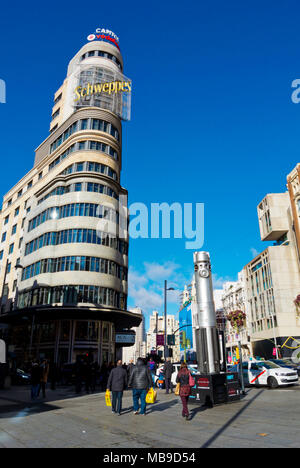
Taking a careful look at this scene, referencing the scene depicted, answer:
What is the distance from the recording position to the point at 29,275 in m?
41.4

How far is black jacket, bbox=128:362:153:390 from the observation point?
10.5 m

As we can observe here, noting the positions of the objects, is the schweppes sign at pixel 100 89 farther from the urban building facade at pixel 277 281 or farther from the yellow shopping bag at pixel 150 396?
the yellow shopping bag at pixel 150 396

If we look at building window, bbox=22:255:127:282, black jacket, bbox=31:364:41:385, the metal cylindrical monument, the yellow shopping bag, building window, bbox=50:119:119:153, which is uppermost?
building window, bbox=50:119:119:153

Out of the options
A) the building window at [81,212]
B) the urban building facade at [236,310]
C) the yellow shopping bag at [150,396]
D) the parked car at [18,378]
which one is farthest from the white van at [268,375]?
the urban building facade at [236,310]

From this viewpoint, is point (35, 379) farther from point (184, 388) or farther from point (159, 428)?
point (159, 428)

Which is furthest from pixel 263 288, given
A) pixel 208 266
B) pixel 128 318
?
pixel 208 266

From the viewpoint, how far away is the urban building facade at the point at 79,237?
36344 mm

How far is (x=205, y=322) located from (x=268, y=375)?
8.09m

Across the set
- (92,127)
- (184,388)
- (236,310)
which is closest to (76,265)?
(92,127)

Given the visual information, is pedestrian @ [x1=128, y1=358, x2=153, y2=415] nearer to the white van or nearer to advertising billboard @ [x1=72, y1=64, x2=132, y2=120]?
the white van

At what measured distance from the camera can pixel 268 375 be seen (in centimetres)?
2023

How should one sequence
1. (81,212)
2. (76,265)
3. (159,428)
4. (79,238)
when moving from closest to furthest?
1. (159,428)
2. (76,265)
3. (79,238)
4. (81,212)

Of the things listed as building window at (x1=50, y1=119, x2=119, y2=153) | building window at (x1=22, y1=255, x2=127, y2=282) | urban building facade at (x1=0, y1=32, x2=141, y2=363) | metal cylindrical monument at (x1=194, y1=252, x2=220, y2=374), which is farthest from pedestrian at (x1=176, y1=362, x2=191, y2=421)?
building window at (x1=50, y1=119, x2=119, y2=153)

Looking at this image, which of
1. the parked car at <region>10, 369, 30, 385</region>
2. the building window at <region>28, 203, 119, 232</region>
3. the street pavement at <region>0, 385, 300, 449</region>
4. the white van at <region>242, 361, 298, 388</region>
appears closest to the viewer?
the street pavement at <region>0, 385, 300, 449</region>
